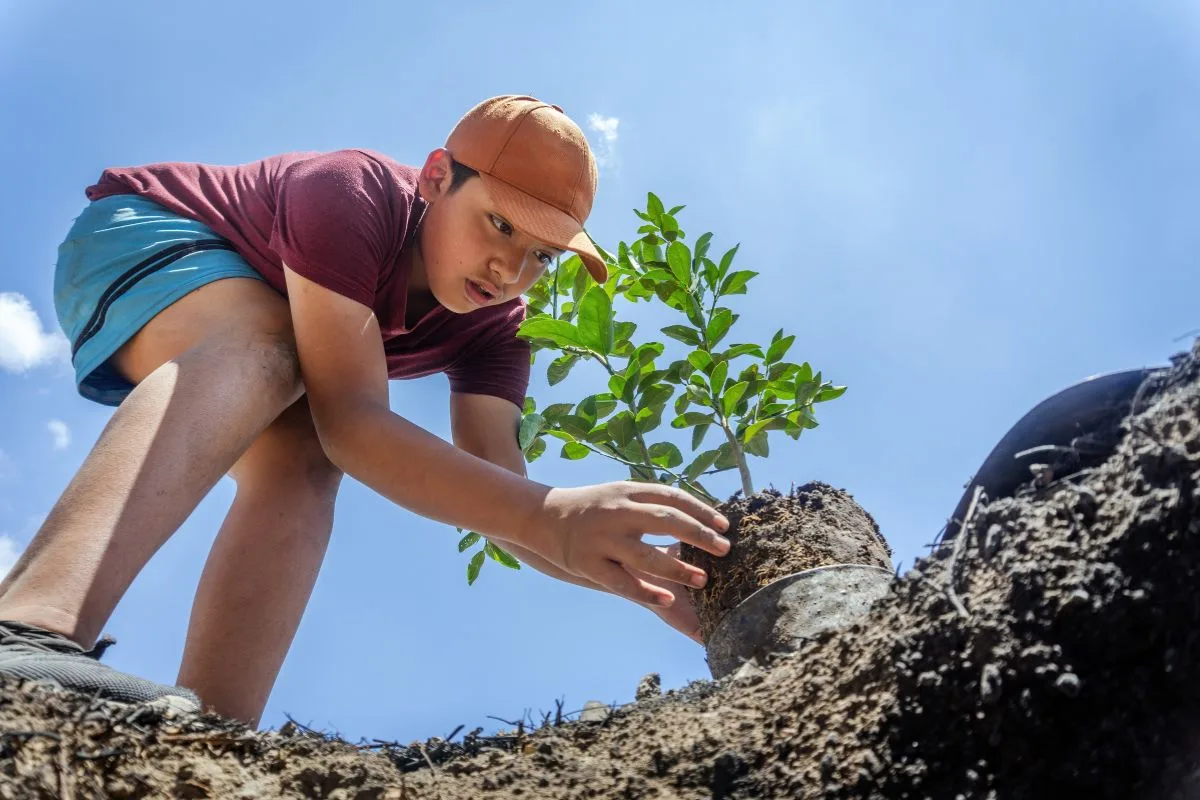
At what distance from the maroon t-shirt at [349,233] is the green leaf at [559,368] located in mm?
107

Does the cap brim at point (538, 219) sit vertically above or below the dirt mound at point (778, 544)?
above

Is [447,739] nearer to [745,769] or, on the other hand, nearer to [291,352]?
[745,769]

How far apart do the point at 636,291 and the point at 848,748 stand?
1.51 meters

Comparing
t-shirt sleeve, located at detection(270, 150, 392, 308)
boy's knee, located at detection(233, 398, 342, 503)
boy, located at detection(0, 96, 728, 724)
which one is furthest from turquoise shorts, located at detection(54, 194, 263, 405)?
boy's knee, located at detection(233, 398, 342, 503)

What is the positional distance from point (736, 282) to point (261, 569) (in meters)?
1.15

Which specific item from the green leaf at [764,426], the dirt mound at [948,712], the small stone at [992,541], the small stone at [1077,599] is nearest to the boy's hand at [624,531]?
the dirt mound at [948,712]

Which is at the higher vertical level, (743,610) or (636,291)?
(636,291)

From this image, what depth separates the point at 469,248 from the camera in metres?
1.62

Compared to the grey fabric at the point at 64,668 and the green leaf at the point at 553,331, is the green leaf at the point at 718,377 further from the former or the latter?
the grey fabric at the point at 64,668

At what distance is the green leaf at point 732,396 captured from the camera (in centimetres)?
181

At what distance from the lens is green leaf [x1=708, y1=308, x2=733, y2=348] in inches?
75.9

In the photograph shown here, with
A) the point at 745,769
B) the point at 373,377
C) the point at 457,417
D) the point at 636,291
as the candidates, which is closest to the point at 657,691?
the point at 745,769

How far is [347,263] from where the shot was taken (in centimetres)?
146

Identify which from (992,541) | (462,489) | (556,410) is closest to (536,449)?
(556,410)
